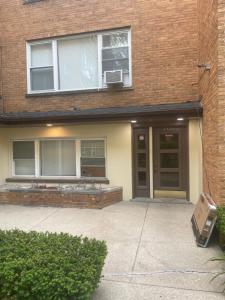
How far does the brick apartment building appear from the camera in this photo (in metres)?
8.59

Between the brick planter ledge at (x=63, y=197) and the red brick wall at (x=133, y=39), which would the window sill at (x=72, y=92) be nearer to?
the red brick wall at (x=133, y=39)

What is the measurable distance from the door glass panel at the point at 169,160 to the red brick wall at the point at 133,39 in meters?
1.72

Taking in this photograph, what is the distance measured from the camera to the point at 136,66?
A: 356 inches

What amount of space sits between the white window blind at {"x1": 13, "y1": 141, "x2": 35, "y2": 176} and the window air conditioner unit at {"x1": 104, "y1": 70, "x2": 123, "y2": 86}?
3650 mm

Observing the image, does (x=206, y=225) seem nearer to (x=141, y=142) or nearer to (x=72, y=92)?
(x=141, y=142)

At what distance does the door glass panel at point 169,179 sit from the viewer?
8836 millimetres

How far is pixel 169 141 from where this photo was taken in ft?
29.2

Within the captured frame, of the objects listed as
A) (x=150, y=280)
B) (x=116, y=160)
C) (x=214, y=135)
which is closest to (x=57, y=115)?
(x=116, y=160)

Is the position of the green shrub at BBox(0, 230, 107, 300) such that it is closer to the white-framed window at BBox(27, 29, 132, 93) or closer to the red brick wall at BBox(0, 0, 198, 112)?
the red brick wall at BBox(0, 0, 198, 112)

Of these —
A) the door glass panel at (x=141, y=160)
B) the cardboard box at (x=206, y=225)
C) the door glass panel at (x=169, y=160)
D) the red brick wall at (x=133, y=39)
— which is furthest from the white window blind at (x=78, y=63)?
the cardboard box at (x=206, y=225)

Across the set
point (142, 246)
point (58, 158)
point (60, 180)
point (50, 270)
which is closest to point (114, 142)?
point (58, 158)

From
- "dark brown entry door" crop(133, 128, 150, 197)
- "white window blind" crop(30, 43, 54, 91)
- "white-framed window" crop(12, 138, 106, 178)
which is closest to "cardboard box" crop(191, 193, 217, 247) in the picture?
"dark brown entry door" crop(133, 128, 150, 197)

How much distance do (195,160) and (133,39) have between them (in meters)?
4.37

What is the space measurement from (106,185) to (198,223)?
4.11m
